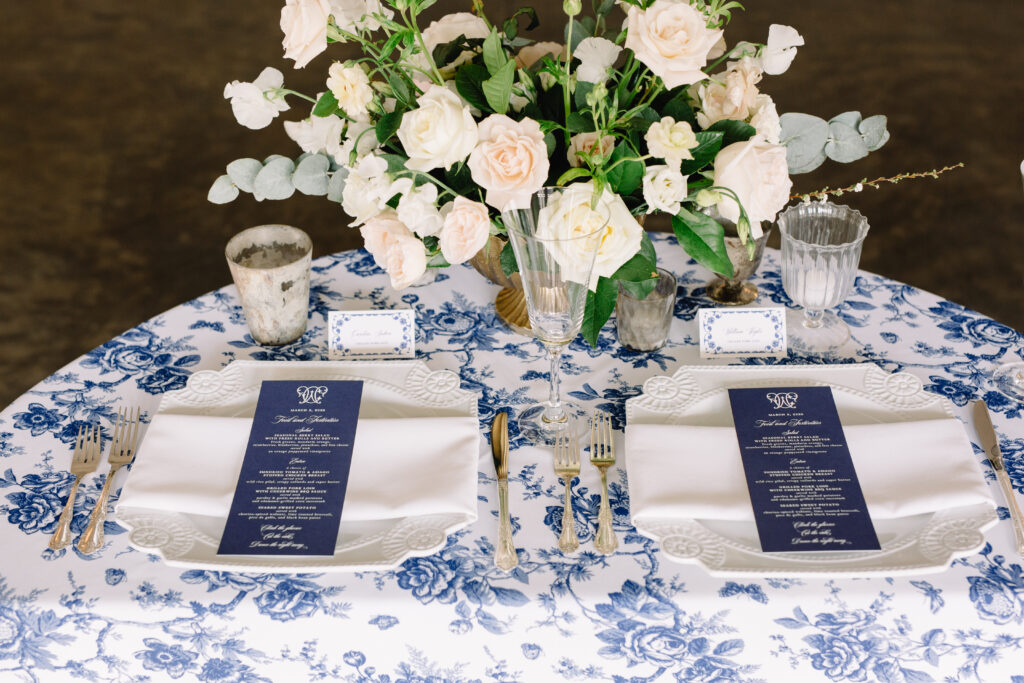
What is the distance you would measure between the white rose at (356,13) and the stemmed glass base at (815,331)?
30.4 inches

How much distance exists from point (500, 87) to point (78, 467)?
0.76 m

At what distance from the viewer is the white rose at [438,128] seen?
978 mm

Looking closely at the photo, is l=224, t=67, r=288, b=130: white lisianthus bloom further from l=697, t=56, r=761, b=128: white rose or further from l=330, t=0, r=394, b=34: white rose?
l=697, t=56, r=761, b=128: white rose

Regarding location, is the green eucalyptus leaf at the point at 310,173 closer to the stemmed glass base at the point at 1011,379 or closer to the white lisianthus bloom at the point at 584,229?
the white lisianthus bloom at the point at 584,229

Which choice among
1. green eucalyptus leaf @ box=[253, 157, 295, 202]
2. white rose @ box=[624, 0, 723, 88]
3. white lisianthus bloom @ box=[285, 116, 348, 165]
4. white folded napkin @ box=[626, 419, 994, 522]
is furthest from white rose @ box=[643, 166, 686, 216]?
green eucalyptus leaf @ box=[253, 157, 295, 202]

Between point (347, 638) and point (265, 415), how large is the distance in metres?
0.35

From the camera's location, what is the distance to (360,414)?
1249 mm

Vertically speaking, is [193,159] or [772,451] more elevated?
[193,159]

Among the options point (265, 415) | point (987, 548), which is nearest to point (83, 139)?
point (265, 415)

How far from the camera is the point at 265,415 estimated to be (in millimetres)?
1225

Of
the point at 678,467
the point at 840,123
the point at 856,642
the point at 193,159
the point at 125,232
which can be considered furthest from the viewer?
the point at 193,159

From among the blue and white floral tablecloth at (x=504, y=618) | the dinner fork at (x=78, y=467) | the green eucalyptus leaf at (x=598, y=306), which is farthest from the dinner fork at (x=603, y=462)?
the dinner fork at (x=78, y=467)

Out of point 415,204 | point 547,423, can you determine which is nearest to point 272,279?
point 415,204

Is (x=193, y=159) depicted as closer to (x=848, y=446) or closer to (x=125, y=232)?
(x=125, y=232)
